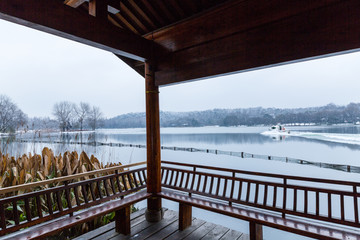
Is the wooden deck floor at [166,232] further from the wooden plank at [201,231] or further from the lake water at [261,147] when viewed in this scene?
the lake water at [261,147]

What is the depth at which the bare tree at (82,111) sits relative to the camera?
17.5 feet

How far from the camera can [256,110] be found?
268 inches

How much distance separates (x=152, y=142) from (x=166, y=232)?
1.32m

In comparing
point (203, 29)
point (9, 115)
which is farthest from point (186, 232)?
point (9, 115)

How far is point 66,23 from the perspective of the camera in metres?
1.70

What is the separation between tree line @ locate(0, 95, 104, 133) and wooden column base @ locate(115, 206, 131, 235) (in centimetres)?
301

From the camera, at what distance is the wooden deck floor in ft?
8.27

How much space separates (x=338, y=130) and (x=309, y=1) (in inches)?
216

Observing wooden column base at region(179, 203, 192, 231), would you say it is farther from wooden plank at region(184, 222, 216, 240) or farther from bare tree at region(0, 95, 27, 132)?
bare tree at region(0, 95, 27, 132)

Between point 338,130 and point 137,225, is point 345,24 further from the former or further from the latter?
point 338,130

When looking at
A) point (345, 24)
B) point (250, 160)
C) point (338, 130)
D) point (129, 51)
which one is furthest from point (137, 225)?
point (250, 160)

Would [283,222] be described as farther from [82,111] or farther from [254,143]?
[254,143]

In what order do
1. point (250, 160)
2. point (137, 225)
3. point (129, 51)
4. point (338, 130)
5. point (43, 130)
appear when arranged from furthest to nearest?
point (250, 160), point (338, 130), point (43, 130), point (137, 225), point (129, 51)

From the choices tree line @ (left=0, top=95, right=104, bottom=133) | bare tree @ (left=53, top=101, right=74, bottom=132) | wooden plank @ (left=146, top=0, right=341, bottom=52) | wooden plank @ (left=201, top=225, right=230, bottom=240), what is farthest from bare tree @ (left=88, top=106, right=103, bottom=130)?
wooden plank @ (left=201, top=225, right=230, bottom=240)
